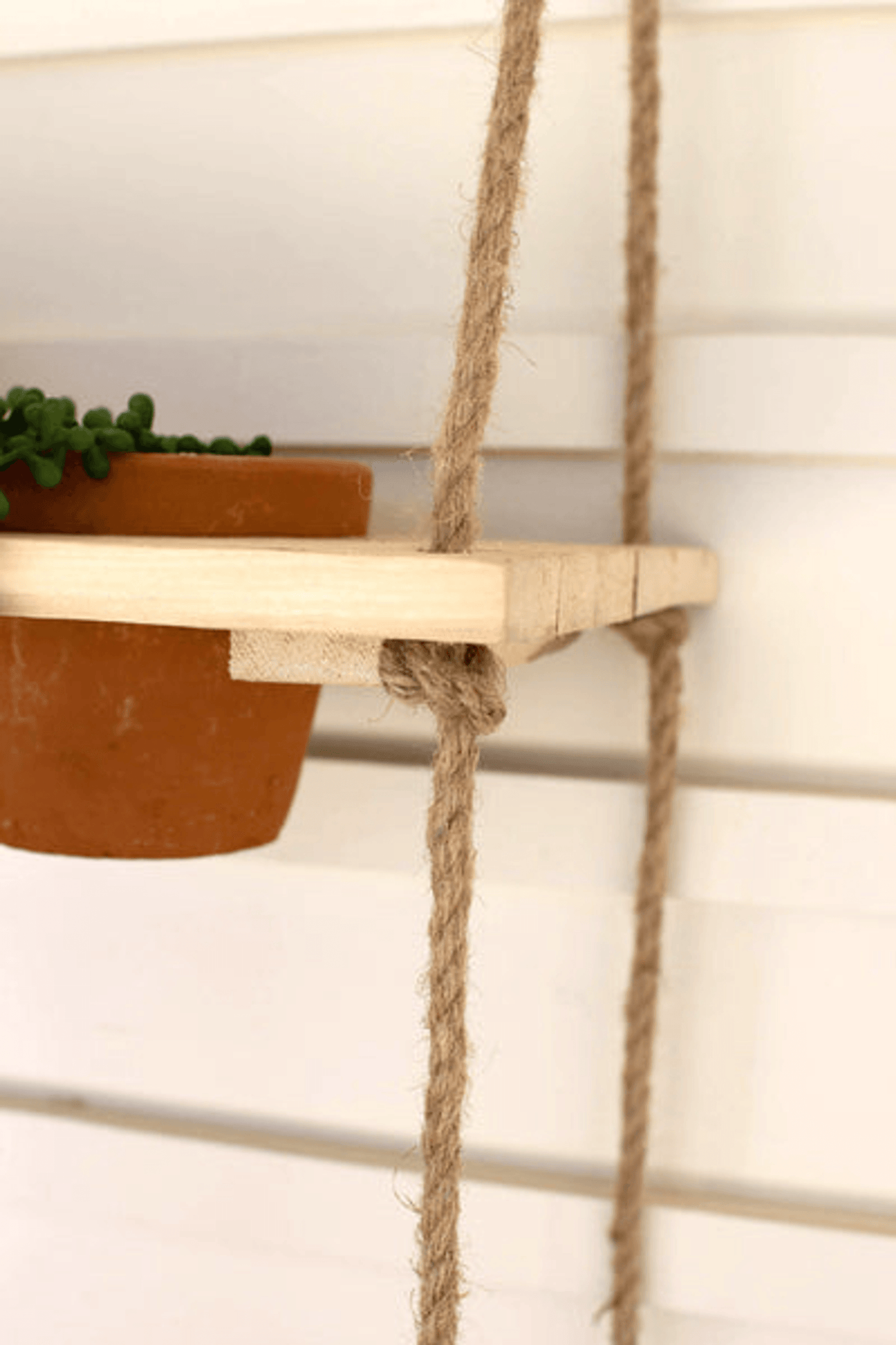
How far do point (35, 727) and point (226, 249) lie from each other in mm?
307

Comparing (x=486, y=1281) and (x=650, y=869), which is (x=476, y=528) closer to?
(x=650, y=869)

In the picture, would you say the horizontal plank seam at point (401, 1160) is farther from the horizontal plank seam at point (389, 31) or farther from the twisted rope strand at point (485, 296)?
the horizontal plank seam at point (389, 31)

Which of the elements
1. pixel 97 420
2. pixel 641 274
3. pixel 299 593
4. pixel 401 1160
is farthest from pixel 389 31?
pixel 401 1160

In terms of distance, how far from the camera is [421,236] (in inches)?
27.0

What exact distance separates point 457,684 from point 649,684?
0.26 m

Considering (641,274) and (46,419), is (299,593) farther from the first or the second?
(641,274)

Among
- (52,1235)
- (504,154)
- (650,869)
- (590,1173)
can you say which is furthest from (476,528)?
(52,1235)

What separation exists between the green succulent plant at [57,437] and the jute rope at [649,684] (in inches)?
8.7

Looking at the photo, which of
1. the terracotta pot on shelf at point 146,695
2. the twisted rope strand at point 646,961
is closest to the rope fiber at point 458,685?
the terracotta pot on shelf at point 146,695

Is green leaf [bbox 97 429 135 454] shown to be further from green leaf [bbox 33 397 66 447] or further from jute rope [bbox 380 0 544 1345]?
jute rope [bbox 380 0 544 1345]

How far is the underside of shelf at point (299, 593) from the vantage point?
1.27ft

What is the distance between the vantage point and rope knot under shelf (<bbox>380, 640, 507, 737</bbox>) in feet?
1.33

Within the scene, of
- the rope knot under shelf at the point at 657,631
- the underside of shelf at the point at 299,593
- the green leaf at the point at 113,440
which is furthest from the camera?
the rope knot under shelf at the point at 657,631

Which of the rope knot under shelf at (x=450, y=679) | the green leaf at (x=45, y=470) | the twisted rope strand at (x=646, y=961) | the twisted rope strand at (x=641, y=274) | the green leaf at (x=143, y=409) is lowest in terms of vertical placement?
the twisted rope strand at (x=646, y=961)
